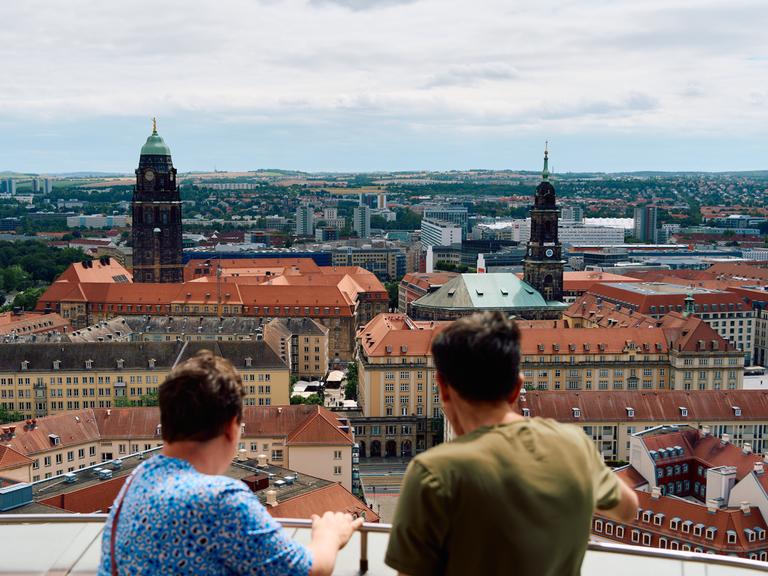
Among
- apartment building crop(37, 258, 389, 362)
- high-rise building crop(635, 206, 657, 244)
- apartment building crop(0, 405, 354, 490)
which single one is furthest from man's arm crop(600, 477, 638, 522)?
high-rise building crop(635, 206, 657, 244)

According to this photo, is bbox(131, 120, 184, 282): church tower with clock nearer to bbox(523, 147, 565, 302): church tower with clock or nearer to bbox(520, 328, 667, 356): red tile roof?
bbox(523, 147, 565, 302): church tower with clock

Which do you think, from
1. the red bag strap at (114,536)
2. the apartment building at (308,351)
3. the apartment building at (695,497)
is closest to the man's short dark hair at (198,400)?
the red bag strap at (114,536)

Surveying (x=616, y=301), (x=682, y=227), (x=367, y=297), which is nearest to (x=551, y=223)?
(x=616, y=301)

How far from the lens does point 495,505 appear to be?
383 centimetres

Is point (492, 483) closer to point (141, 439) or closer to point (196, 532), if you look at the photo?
point (196, 532)

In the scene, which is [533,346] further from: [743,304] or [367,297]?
[367,297]

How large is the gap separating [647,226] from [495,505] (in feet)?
605

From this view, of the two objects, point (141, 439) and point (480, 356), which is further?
point (141, 439)

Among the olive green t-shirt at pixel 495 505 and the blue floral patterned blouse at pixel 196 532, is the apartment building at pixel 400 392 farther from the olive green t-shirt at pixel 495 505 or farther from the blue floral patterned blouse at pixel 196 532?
the olive green t-shirt at pixel 495 505

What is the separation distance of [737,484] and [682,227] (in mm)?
172711

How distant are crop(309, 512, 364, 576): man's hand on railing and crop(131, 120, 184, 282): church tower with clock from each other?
83246 mm

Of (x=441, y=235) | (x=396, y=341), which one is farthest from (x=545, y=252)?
(x=441, y=235)

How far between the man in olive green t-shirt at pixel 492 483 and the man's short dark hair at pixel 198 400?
845 mm

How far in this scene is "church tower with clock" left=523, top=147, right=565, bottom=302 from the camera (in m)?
71.3
